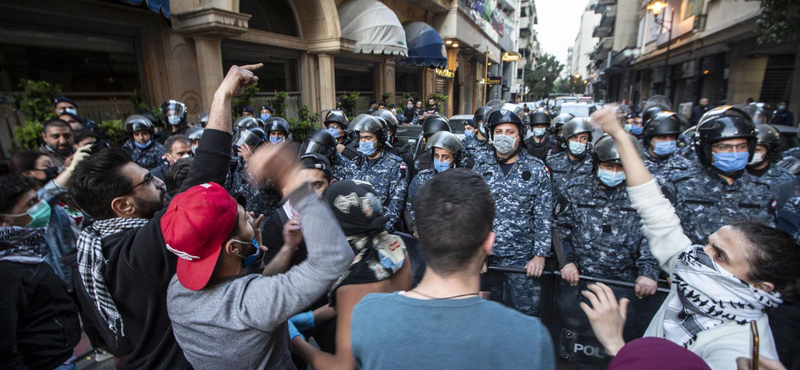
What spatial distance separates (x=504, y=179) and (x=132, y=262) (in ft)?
9.81

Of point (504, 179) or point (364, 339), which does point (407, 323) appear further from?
point (504, 179)

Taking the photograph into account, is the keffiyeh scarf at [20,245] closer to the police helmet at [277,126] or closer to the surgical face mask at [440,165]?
the surgical face mask at [440,165]

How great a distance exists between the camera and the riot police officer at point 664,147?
4.80m

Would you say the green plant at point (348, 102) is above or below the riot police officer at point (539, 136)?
Result: above

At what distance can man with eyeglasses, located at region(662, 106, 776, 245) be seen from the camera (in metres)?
3.11

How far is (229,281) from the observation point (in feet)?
4.76

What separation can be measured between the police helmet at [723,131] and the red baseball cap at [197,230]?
154 inches

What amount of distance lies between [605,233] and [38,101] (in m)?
7.77

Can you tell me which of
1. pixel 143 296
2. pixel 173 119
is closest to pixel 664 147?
pixel 143 296

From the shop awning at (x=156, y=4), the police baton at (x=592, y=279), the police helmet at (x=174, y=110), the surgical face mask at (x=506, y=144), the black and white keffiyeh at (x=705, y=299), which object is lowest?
the police baton at (x=592, y=279)

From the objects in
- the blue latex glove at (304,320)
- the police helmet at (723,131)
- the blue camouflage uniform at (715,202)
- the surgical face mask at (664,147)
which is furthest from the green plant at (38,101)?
the surgical face mask at (664,147)

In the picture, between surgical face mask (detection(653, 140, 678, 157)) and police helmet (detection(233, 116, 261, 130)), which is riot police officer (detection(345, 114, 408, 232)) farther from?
surgical face mask (detection(653, 140, 678, 157))

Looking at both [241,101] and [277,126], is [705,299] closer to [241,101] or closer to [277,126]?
[277,126]

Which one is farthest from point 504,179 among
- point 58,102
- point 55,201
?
point 58,102
